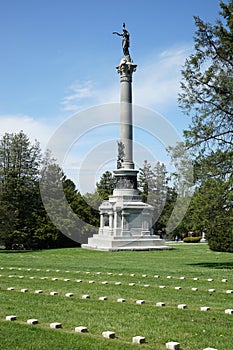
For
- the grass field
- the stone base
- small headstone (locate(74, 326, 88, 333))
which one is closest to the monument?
the stone base

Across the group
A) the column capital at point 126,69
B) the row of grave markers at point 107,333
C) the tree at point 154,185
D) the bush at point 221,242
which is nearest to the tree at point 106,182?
the tree at point 154,185

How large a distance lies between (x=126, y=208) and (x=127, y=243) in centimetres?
323

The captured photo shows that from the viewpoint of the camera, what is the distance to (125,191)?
4316 centimetres

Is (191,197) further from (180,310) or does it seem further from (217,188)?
(180,310)

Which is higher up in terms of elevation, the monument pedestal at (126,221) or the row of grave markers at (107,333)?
the monument pedestal at (126,221)

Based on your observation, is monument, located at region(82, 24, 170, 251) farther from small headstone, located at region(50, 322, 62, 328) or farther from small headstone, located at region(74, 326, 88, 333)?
small headstone, located at region(74, 326, 88, 333)

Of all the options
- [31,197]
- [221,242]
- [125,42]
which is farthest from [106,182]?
[221,242]

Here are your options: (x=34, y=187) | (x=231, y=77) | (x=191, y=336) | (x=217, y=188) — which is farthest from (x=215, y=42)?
(x=34, y=187)

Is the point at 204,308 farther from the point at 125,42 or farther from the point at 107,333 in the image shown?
the point at 125,42

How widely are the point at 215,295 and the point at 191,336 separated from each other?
524 centimetres

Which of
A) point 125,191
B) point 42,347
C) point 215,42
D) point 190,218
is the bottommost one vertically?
point 42,347

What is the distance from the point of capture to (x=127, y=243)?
131 ft

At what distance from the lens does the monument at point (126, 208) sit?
4069 cm

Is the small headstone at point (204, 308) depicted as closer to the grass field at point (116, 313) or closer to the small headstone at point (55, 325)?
the grass field at point (116, 313)
